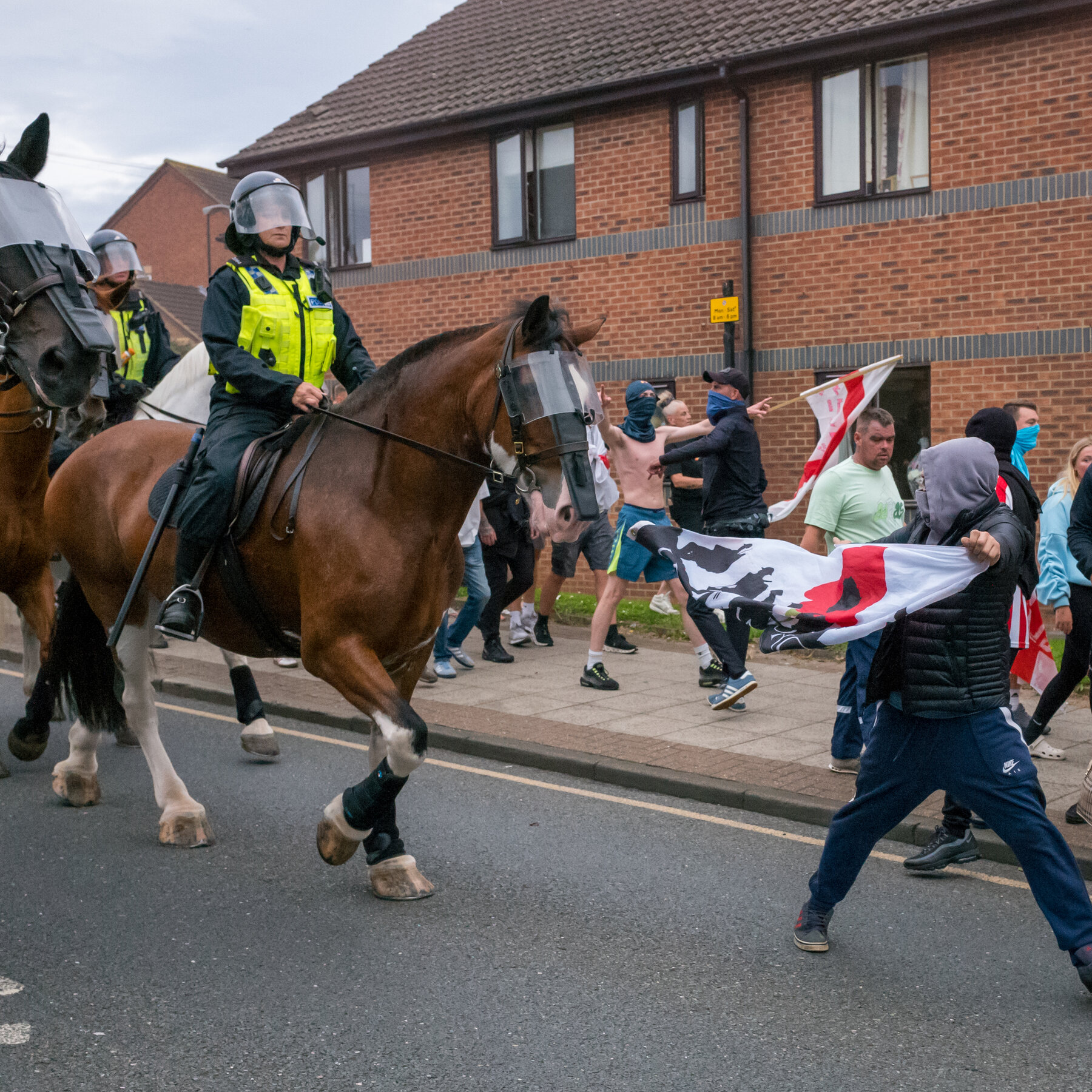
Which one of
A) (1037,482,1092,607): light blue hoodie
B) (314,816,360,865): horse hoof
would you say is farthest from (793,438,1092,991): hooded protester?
(1037,482,1092,607): light blue hoodie

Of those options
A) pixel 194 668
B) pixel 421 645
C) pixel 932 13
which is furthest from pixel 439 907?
pixel 932 13

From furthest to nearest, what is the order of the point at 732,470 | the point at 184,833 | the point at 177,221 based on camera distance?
the point at 177,221
the point at 732,470
the point at 184,833

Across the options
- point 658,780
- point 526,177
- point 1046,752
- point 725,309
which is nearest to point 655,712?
point 658,780

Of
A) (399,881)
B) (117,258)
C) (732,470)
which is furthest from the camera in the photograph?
(732,470)

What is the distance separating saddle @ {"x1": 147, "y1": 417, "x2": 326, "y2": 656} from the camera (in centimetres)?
514

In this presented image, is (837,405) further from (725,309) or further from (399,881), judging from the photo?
(725,309)

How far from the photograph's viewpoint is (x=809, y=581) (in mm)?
4578

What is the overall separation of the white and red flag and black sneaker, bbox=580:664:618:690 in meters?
1.87

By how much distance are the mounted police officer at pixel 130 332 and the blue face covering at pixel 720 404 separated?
12.7ft

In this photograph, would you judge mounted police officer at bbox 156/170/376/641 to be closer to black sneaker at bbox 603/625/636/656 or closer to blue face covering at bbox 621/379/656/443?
blue face covering at bbox 621/379/656/443

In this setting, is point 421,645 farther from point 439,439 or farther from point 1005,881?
point 1005,881

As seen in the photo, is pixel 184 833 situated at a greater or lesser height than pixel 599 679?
greater

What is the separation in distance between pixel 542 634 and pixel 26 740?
→ 563cm

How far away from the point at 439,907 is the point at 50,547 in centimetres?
336
